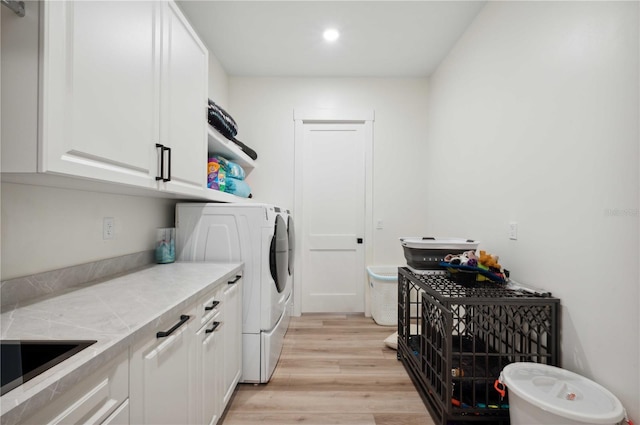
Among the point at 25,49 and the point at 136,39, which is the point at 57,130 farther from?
the point at 136,39

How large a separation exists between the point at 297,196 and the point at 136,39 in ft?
7.07

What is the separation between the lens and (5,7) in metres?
0.75

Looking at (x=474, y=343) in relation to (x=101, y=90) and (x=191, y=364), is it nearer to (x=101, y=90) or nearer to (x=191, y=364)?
(x=191, y=364)

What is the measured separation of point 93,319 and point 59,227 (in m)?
0.62

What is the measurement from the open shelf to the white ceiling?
967 millimetres

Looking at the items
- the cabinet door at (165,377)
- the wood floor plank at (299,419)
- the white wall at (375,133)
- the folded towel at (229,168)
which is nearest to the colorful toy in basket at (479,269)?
the wood floor plank at (299,419)

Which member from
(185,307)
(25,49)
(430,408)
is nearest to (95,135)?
(25,49)

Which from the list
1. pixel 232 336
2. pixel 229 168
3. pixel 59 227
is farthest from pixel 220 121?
pixel 232 336

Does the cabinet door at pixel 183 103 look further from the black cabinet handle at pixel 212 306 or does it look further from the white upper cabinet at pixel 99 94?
the black cabinet handle at pixel 212 306

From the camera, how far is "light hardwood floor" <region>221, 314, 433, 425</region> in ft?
5.24

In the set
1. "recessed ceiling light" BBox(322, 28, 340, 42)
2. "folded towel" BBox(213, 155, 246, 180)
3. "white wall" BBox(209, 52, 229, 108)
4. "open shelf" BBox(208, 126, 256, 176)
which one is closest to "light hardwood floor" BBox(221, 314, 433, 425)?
"folded towel" BBox(213, 155, 246, 180)

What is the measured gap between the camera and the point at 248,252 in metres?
1.92

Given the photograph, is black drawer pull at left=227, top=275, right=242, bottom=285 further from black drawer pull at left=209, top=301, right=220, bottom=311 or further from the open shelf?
the open shelf

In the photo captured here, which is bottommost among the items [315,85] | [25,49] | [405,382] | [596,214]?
[405,382]
